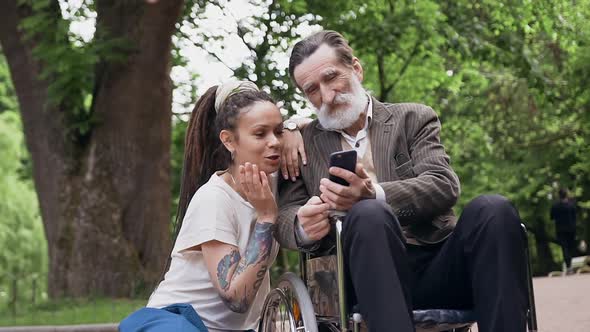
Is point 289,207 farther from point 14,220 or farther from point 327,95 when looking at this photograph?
point 14,220

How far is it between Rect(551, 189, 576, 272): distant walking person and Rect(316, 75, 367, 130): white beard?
19556 mm

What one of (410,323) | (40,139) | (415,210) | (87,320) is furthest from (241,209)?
(40,139)

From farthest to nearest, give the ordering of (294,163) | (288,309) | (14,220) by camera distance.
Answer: (14,220) → (294,163) → (288,309)

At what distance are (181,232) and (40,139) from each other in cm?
1004

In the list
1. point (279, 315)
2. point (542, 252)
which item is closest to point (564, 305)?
point (279, 315)

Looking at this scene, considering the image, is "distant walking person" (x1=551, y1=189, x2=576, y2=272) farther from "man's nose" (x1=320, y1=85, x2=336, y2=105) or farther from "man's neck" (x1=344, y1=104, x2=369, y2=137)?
"man's nose" (x1=320, y1=85, x2=336, y2=105)

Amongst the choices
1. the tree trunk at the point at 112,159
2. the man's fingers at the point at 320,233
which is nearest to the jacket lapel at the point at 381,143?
the man's fingers at the point at 320,233

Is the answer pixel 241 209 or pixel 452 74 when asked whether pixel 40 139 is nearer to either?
pixel 241 209

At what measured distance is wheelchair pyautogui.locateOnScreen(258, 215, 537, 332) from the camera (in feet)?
12.5

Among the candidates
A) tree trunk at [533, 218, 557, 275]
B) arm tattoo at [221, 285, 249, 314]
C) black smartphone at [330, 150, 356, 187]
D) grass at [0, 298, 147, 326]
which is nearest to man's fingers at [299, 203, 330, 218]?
black smartphone at [330, 150, 356, 187]

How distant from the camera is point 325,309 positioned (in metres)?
4.25

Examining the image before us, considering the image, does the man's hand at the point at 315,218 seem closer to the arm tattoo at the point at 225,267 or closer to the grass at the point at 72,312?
the arm tattoo at the point at 225,267

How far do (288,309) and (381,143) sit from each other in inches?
32.8

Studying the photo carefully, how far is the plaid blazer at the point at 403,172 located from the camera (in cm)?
416
